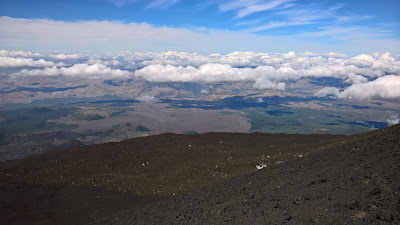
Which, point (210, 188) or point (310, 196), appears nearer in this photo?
point (310, 196)

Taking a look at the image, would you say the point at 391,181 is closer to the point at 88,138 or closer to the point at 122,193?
the point at 122,193

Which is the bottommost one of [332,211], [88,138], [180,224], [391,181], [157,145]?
[88,138]

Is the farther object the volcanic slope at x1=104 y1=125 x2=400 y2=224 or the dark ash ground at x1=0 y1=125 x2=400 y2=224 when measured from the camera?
the dark ash ground at x1=0 y1=125 x2=400 y2=224

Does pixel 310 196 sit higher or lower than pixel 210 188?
higher

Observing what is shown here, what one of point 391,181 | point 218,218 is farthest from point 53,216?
point 391,181
